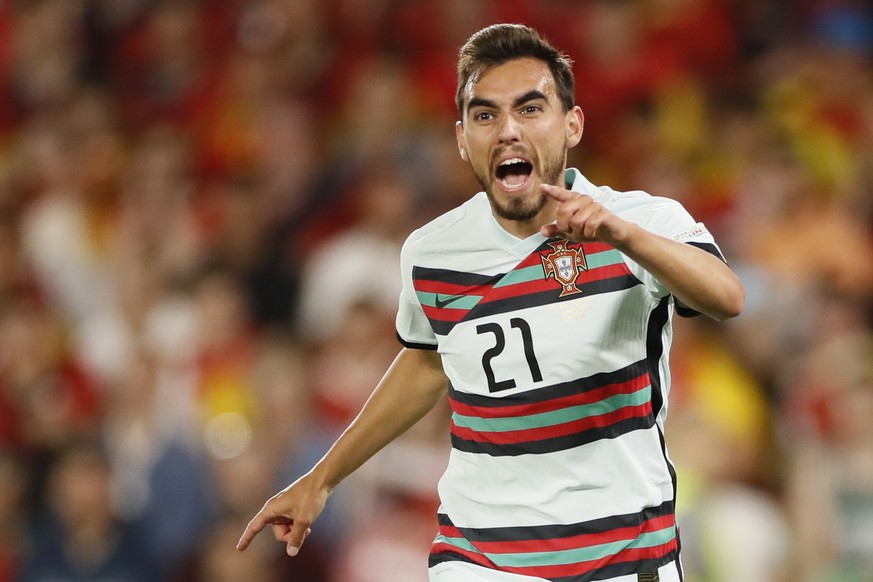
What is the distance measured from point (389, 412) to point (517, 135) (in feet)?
2.70

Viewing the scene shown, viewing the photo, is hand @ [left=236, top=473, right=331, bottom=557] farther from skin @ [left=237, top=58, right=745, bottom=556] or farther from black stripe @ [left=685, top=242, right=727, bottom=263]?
black stripe @ [left=685, top=242, right=727, bottom=263]

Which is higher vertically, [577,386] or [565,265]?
[565,265]

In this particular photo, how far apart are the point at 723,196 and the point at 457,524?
4316 mm

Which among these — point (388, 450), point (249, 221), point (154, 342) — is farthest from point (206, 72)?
point (388, 450)

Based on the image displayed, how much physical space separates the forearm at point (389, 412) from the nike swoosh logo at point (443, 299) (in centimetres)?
22

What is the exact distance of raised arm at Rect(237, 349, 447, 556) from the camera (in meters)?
3.65

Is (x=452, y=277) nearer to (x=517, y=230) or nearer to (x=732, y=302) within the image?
(x=517, y=230)

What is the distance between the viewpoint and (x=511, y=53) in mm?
3418

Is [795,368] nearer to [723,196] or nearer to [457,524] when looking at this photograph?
[723,196]

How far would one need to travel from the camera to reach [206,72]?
356 inches

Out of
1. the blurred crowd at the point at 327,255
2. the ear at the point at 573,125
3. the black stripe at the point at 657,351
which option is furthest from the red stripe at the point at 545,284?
the blurred crowd at the point at 327,255

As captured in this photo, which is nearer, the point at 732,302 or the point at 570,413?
the point at 732,302

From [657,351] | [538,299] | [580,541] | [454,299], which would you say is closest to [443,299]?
[454,299]

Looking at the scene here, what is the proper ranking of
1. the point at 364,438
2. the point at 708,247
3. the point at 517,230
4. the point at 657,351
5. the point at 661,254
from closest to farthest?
the point at 661,254 < the point at 708,247 < the point at 657,351 < the point at 517,230 < the point at 364,438
